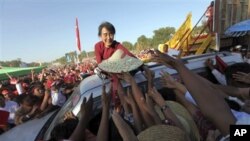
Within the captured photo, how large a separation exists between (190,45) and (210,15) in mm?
1162

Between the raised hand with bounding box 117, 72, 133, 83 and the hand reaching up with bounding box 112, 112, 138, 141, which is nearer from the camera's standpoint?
the hand reaching up with bounding box 112, 112, 138, 141

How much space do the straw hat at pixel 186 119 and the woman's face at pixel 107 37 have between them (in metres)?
1.89

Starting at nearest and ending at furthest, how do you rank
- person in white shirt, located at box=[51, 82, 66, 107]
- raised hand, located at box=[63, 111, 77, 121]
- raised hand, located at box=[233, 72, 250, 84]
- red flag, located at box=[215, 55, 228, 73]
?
raised hand, located at box=[233, 72, 250, 84] → raised hand, located at box=[63, 111, 77, 121] → red flag, located at box=[215, 55, 228, 73] → person in white shirt, located at box=[51, 82, 66, 107]

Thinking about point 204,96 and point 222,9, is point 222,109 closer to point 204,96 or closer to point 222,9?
point 204,96

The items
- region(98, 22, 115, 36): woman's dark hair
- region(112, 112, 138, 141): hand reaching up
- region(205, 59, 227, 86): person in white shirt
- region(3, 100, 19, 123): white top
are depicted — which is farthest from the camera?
region(3, 100, 19, 123): white top

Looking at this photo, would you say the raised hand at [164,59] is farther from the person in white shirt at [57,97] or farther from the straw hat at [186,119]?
the person in white shirt at [57,97]

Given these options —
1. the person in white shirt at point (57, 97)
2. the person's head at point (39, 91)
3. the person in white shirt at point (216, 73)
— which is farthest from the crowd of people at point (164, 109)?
the person's head at point (39, 91)

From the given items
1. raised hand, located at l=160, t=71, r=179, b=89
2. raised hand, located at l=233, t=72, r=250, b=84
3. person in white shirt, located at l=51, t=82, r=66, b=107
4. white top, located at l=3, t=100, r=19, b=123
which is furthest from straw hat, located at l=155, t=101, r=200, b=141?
white top, located at l=3, t=100, r=19, b=123

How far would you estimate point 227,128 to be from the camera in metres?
1.62

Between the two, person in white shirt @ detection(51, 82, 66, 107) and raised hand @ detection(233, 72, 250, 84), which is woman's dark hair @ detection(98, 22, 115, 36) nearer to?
raised hand @ detection(233, 72, 250, 84)

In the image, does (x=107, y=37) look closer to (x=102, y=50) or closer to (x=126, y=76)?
(x=102, y=50)

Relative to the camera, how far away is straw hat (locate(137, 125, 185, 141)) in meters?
1.79

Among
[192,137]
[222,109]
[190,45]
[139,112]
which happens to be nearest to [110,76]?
[139,112]

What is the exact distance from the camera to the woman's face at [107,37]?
4.29 meters
